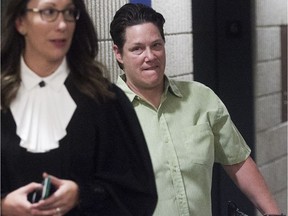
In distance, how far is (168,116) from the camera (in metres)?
1.81

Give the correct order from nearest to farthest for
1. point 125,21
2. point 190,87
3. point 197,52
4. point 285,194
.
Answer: point 125,21, point 190,87, point 197,52, point 285,194

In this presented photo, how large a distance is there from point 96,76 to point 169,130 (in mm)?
592

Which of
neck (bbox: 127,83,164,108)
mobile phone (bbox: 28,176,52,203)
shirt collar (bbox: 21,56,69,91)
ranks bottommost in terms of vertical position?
mobile phone (bbox: 28,176,52,203)

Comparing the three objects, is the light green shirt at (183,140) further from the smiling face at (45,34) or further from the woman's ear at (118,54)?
the smiling face at (45,34)

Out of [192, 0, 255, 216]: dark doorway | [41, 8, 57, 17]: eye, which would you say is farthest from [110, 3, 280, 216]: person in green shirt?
[192, 0, 255, 216]: dark doorway

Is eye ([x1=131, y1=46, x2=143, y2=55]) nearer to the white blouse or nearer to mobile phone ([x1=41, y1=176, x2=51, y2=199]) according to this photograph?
the white blouse

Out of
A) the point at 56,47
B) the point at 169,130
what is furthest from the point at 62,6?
the point at 169,130

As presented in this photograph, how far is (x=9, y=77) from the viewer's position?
3.89ft

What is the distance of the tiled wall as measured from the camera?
10.1ft

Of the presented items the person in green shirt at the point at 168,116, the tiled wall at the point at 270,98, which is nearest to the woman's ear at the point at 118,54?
the person in green shirt at the point at 168,116

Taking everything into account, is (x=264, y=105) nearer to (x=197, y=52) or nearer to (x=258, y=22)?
(x=258, y=22)

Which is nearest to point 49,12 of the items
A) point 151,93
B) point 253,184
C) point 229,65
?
point 151,93

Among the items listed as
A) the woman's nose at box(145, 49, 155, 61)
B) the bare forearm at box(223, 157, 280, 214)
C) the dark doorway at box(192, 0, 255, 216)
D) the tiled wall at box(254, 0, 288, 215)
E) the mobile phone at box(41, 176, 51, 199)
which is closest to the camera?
the mobile phone at box(41, 176, 51, 199)

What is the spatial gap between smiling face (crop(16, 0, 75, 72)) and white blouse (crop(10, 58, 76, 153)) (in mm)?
29
